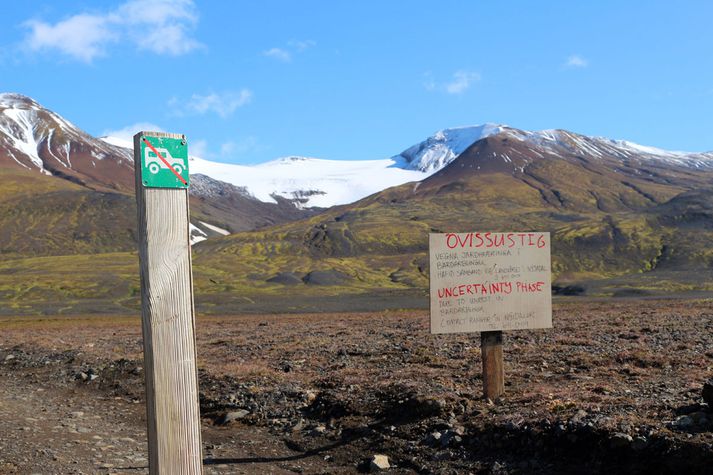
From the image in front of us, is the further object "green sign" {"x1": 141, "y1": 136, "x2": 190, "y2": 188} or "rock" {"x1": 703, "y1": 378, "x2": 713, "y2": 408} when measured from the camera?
"rock" {"x1": 703, "y1": 378, "x2": 713, "y2": 408}

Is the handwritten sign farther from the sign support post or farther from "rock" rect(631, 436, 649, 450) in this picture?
"rock" rect(631, 436, 649, 450)

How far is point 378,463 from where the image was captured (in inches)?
353

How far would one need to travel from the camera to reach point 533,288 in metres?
11.0

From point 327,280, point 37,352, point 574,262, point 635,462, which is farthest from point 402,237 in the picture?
point 635,462

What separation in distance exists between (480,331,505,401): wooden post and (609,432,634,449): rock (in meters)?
2.70

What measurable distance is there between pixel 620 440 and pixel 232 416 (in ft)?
20.8

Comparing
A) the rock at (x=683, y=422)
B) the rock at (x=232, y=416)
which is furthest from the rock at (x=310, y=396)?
the rock at (x=683, y=422)

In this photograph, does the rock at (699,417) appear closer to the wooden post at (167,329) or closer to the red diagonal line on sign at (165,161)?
the wooden post at (167,329)

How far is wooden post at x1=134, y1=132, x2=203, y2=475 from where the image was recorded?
14.9 ft

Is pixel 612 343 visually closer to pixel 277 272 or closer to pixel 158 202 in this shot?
pixel 158 202

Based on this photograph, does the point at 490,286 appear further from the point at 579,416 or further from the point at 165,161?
the point at 165,161

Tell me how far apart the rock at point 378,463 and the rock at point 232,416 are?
3.65 meters

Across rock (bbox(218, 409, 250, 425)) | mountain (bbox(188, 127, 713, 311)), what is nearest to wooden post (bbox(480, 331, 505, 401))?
rock (bbox(218, 409, 250, 425))

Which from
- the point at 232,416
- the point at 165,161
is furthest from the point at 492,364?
the point at 165,161
